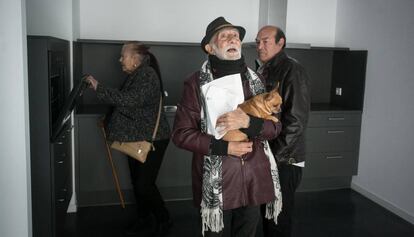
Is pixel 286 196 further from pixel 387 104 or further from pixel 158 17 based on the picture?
pixel 158 17

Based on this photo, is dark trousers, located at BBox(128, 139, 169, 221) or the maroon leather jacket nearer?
the maroon leather jacket

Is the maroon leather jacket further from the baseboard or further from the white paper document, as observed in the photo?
the baseboard

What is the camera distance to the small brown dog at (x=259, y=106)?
171cm

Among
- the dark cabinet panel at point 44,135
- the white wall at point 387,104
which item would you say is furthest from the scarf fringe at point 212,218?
the white wall at point 387,104

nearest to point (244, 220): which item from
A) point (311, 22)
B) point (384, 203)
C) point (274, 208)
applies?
point (274, 208)

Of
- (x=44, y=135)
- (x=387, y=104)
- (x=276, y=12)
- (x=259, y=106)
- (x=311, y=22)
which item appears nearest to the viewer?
(x=259, y=106)

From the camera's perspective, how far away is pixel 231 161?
1.78m

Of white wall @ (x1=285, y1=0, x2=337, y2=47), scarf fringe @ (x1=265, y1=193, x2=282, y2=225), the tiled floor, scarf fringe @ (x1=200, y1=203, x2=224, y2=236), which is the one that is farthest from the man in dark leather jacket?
white wall @ (x1=285, y1=0, x2=337, y2=47)

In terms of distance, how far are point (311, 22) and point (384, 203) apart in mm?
2126

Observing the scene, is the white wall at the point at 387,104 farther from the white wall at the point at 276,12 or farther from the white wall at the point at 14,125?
the white wall at the point at 14,125

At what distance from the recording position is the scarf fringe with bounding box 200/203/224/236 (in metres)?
1.77

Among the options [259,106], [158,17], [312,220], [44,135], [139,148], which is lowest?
[312,220]

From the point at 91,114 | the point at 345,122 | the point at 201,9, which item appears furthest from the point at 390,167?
the point at 91,114

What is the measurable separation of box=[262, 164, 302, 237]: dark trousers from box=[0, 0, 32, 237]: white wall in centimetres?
133
